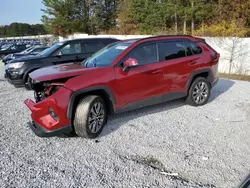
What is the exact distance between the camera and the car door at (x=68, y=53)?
25.9 ft

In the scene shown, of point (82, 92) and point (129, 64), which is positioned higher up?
point (129, 64)

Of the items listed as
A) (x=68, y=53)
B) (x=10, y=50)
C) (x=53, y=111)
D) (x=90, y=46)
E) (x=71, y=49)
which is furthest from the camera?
(x=10, y=50)

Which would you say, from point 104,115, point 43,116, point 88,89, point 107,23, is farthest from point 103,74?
point 107,23

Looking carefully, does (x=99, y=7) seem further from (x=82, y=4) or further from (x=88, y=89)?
(x=88, y=89)

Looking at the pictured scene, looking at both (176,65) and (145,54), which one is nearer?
(145,54)

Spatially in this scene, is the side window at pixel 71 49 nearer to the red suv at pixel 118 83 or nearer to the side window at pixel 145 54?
the red suv at pixel 118 83

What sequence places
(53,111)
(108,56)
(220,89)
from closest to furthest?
(53,111) < (108,56) < (220,89)

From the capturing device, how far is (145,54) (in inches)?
186

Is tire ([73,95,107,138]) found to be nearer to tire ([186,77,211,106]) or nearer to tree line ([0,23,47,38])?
tire ([186,77,211,106])

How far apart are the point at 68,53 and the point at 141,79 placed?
443 centimetres

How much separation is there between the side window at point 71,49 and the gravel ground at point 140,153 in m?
3.31

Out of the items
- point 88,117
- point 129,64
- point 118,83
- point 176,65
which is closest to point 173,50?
point 176,65

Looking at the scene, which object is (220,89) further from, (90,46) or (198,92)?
(90,46)

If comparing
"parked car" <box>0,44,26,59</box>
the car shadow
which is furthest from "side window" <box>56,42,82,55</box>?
"parked car" <box>0,44,26,59</box>
